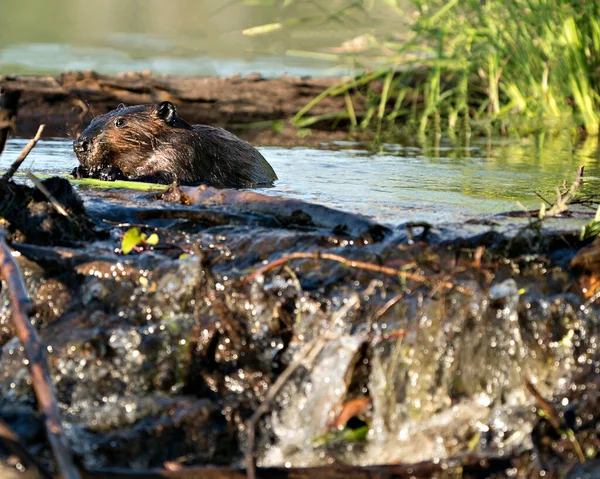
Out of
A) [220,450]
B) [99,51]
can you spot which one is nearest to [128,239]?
[220,450]

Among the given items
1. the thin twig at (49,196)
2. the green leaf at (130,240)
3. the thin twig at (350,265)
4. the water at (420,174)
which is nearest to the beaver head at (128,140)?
the water at (420,174)

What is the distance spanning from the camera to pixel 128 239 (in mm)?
2816

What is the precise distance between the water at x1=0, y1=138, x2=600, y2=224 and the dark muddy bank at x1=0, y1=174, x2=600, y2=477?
0.78m

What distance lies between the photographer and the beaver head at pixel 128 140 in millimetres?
4961

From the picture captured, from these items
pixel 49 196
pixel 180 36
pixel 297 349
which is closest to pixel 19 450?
pixel 297 349

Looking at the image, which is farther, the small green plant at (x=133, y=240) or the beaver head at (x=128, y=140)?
the beaver head at (x=128, y=140)

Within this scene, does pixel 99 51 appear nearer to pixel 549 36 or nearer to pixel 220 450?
pixel 549 36

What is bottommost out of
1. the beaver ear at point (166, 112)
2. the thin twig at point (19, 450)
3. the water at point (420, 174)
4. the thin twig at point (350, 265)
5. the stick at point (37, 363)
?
the thin twig at point (19, 450)

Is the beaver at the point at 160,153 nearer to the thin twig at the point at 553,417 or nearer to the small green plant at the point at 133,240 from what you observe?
the small green plant at the point at 133,240

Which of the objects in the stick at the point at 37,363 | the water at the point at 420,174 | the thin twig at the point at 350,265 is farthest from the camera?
the water at the point at 420,174

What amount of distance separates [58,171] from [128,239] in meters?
2.40

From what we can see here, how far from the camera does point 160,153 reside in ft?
16.4

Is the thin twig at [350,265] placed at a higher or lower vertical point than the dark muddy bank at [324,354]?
higher

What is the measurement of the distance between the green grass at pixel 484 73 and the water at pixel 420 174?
569 millimetres
